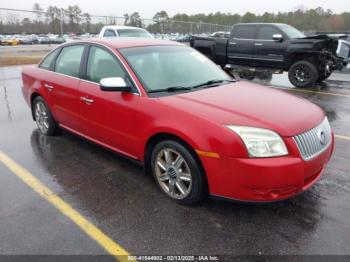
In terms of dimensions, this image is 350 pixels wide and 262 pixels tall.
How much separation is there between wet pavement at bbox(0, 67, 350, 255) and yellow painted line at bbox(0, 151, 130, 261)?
53 mm

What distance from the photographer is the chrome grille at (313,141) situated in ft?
10.1

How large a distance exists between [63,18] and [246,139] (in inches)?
1154

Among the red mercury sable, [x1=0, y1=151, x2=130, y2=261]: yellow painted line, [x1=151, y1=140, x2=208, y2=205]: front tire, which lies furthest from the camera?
[x1=151, y1=140, x2=208, y2=205]: front tire

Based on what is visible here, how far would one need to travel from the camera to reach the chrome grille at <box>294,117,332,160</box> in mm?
3074

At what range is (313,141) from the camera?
3.22 meters

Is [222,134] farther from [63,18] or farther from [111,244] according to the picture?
[63,18]

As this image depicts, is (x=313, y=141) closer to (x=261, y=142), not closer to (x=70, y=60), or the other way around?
(x=261, y=142)

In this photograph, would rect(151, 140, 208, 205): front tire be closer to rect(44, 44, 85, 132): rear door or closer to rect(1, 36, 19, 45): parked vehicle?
rect(44, 44, 85, 132): rear door

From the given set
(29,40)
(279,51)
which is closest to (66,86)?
(279,51)

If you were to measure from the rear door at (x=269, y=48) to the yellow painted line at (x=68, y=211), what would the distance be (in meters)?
9.03

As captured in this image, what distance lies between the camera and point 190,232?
3.09m

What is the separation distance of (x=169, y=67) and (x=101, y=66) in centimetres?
88

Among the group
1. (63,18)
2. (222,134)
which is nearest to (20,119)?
(222,134)

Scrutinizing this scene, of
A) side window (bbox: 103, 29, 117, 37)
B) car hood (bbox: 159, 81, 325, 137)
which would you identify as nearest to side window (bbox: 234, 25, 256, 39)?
side window (bbox: 103, 29, 117, 37)
